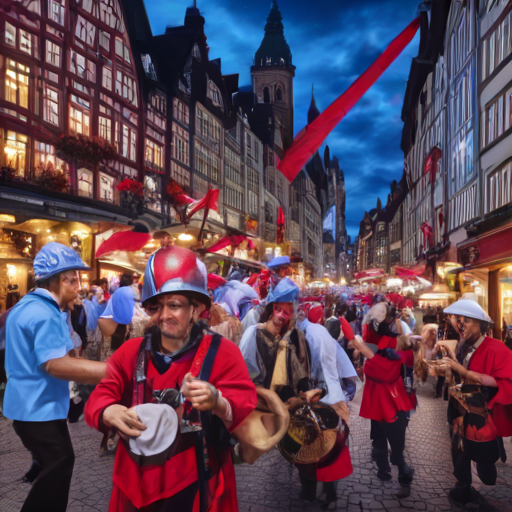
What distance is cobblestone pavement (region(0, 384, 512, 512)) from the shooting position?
456 cm

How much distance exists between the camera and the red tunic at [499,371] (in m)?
4.37

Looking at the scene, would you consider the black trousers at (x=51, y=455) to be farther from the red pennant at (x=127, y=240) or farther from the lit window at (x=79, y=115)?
the lit window at (x=79, y=115)

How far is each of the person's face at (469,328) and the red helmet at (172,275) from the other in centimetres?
301

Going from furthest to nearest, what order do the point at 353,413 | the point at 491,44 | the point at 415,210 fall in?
the point at 415,210 < the point at 491,44 < the point at 353,413

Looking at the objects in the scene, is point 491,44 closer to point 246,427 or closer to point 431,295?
point 431,295

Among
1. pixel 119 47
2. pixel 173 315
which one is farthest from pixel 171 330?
pixel 119 47

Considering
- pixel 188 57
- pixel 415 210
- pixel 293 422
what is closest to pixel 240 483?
pixel 293 422

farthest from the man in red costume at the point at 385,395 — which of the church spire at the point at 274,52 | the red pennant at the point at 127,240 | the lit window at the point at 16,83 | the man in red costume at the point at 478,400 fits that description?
the church spire at the point at 274,52

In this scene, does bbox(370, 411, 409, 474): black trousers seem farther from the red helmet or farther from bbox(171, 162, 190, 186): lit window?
bbox(171, 162, 190, 186): lit window

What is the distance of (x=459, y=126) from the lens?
80.6 feet

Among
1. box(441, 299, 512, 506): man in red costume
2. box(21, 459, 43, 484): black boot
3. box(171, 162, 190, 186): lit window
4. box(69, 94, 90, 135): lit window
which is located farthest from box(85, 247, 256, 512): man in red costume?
box(171, 162, 190, 186): lit window

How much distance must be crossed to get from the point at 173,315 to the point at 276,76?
87.6 meters

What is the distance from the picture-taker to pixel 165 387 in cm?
242

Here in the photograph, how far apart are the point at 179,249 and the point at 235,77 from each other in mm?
42609
